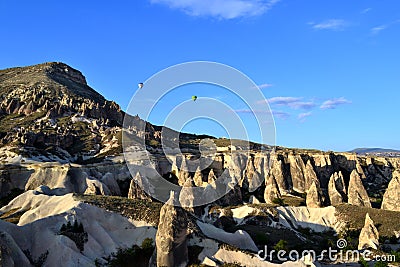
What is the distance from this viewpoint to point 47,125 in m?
114

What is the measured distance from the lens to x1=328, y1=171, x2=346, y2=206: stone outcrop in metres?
63.3

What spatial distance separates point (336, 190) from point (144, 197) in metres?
31.9

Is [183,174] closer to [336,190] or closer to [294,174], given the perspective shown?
[294,174]

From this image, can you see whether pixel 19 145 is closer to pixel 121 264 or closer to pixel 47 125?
pixel 47 125

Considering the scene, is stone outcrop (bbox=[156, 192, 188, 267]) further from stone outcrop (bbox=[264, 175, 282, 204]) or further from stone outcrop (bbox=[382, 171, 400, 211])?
stone outcrop (bbox=[382, 171, 400, 211])

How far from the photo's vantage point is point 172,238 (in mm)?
25719

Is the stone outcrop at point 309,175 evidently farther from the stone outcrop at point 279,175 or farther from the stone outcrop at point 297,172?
the stone outcrop at point 279,175

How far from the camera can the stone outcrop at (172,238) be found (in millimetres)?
25547

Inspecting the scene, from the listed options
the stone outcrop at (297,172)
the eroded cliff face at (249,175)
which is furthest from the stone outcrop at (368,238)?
the stone outcrop at (297,172)

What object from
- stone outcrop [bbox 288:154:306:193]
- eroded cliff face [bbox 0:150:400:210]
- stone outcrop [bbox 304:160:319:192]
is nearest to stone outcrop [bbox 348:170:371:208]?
eroded cliff face [bbox 0:150:400:210]

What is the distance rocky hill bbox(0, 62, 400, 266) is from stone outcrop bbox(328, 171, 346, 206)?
0.58ft

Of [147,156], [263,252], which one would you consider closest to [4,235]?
[263,252]

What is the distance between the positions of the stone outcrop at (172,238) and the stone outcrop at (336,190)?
4201cm

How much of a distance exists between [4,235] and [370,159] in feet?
322
